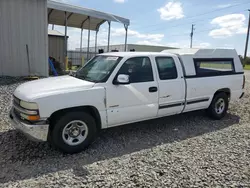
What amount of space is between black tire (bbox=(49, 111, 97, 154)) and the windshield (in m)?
0.77

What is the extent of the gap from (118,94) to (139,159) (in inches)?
48.6

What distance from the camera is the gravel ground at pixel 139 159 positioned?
10.0ft

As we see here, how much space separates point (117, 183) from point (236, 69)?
501 cm

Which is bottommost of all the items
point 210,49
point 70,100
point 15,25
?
point 70,100

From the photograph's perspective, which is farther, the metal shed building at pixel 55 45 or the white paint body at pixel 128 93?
the metal shed building at pixel 55 45

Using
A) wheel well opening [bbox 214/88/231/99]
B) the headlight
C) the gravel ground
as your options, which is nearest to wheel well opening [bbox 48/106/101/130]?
the headlight

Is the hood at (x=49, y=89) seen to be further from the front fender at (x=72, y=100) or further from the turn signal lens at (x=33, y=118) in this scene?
the turn signal lens at (x=33, y=118)

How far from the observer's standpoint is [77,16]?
1534 centimetres

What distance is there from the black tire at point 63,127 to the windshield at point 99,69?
77cm

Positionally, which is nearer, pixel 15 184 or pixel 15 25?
pixel 15 184

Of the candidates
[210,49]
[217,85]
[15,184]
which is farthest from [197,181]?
[210,49]

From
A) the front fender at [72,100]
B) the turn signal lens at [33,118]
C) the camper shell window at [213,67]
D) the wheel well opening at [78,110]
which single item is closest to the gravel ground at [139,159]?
the wheel well opening at [78,110]

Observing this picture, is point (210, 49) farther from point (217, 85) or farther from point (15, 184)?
point (15, 184)

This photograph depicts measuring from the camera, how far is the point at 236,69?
20.3 feet
